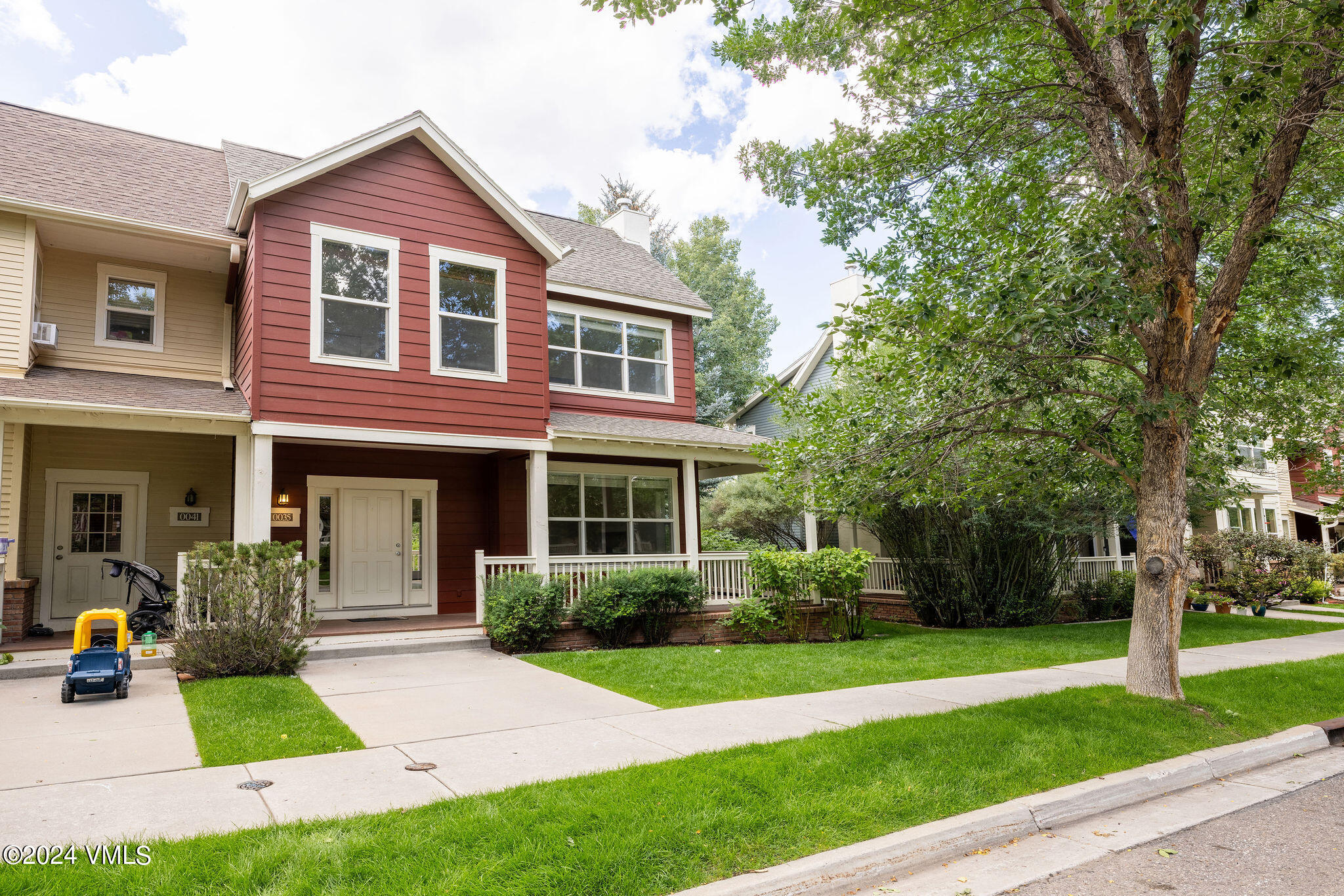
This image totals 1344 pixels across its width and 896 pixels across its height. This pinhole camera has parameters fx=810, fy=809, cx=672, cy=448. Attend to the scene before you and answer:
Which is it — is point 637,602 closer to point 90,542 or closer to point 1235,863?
point 1235,863

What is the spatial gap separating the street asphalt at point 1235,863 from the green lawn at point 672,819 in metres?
0.72

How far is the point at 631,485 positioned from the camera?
46.9 ft

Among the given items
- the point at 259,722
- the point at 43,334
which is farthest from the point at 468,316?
the point at 259,722

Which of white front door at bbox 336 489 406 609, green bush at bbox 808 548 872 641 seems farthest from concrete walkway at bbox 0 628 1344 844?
white front door at bbox 336 489 406 609

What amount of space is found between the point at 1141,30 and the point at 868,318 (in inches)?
128

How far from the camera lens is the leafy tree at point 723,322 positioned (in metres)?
32.9

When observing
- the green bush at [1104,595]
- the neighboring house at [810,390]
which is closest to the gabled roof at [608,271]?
the neighboring house at [810,390]

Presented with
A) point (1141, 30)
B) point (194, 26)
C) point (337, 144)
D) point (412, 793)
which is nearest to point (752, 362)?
point (194, 26)

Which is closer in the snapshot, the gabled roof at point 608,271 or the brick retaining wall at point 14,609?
the brick retaining wall at point 14,609

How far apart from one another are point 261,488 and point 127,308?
13.7 feet

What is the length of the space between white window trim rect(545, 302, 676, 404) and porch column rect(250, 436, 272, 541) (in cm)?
466

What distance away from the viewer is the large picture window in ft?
44.7

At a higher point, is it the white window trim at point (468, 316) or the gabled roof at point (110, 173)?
the gabled roof at point (110, 173)

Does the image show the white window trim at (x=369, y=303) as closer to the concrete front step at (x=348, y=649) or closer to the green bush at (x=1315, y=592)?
the concrete front step at (x=348, y=649)
